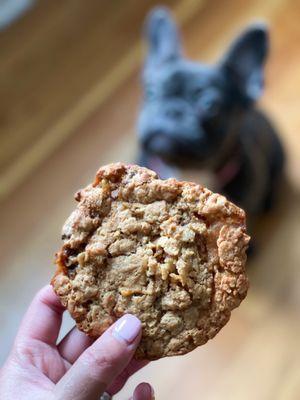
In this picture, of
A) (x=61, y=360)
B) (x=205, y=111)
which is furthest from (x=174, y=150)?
(x=61, y=360)

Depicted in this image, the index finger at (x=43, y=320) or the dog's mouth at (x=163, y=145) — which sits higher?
the dog's mouth at (x=163, y=145)

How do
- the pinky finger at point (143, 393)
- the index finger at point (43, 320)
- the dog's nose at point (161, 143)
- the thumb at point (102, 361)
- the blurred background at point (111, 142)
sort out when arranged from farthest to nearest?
the blurred background at point (111, 142), the dog's nose at point (161, 143), the index finger at point (43, 320), the pinky finger at point (143, 393), the thumb at point (102, 361)

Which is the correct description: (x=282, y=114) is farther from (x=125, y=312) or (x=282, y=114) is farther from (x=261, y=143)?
(x=125, y=312)

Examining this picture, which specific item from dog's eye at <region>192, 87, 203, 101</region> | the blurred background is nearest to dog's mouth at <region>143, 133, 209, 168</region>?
dog's eye at <region>192, 87, 203, 101</region>

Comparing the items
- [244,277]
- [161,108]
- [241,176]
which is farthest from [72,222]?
[241,176]

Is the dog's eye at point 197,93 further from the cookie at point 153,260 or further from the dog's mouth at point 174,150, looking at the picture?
the cookie at point 153,260

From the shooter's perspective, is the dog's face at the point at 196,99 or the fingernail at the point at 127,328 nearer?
the fingernail at the point at 127,328

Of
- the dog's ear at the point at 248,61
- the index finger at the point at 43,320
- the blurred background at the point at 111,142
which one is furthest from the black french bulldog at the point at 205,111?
the index finger at the point at 43,320
